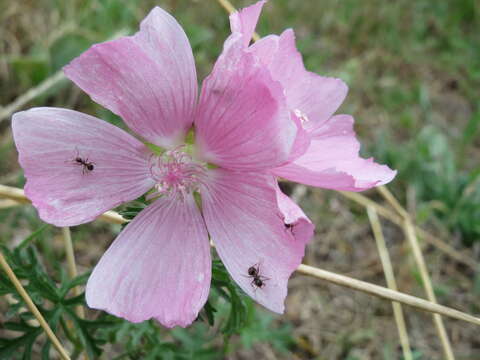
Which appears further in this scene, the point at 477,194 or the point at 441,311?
the point at 477,194

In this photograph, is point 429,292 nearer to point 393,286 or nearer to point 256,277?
point 393,286

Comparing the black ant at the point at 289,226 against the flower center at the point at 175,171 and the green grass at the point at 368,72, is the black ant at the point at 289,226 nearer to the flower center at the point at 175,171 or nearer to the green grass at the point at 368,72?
the flower center at the point at 175,171

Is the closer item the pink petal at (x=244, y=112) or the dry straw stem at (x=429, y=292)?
the pink petal at (x=244, y=112)

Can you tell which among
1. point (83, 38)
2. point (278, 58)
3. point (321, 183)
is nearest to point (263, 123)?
point (321, 183)

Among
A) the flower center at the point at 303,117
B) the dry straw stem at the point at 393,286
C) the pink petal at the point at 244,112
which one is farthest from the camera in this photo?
the dry straw stem at the point at 393,286

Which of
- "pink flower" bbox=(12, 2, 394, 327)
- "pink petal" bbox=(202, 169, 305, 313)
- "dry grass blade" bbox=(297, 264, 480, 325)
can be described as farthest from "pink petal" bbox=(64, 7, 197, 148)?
"dry grass blade" bbox=(297, 264, 480, 325)

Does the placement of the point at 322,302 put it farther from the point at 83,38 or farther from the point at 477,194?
the point at 83,38

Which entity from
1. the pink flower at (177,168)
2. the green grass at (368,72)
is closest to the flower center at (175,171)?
the pink flower at (177,168)
